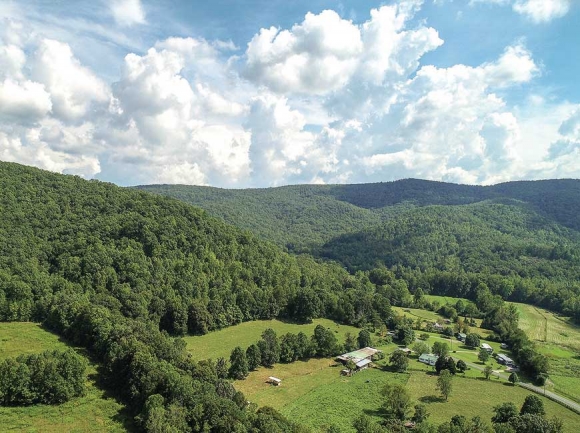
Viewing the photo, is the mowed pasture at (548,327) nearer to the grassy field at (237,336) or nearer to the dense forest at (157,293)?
the dense forest at (157,293)

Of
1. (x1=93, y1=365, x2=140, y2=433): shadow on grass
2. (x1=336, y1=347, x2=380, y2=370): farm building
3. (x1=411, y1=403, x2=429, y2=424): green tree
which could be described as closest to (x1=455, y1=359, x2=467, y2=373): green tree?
(x1=336, y1=347, x2=380, y2=370): farm building

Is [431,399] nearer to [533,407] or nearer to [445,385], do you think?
[445,385]

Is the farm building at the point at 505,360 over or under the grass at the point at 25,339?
under

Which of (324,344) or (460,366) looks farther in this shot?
(324,344)

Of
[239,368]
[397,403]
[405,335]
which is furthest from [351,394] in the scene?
[405,335]

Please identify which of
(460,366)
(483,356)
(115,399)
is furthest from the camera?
(483,356)

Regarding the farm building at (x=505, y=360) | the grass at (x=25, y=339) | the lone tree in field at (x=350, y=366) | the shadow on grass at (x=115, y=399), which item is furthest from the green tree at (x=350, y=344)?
the grass at (x=25, y=339)
